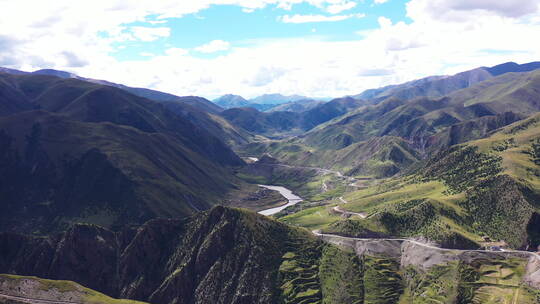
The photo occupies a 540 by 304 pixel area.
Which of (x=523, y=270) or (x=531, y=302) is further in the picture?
(x=523, y=270)

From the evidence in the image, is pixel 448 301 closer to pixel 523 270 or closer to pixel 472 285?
pixel 472 285

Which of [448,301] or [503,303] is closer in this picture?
[503,303]

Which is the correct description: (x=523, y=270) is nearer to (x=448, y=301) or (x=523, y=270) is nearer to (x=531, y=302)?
(x=531, y=302)

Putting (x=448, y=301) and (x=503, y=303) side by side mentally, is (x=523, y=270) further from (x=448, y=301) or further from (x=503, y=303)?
(x=448, y=301)

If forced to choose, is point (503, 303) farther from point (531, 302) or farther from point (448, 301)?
point (448, 301)

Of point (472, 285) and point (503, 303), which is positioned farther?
point (472, 285)

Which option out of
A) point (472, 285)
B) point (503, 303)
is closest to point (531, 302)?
point (503, 303)

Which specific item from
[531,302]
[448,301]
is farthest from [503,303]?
[448,301]
